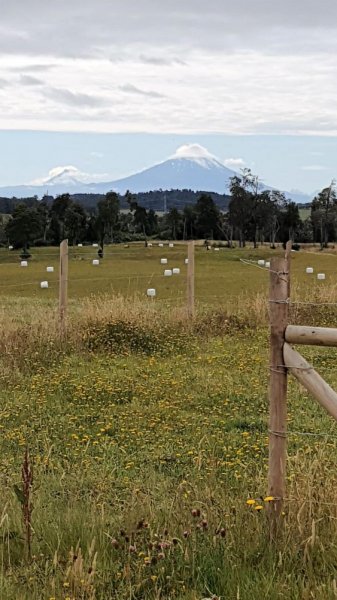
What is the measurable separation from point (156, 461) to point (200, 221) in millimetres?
71089

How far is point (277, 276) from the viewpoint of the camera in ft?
13.0

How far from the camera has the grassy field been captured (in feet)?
11.9

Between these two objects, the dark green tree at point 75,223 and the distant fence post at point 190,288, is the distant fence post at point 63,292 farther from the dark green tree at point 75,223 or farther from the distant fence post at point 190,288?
the dark green tree at point 75,223

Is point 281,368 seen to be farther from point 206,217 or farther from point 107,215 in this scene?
point 206,217

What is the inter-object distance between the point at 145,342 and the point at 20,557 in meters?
7.64

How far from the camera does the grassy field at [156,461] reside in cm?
362

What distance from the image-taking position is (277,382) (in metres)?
3.97

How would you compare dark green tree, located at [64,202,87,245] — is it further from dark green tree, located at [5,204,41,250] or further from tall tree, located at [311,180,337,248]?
tall tree, located at [311,180,337,248]

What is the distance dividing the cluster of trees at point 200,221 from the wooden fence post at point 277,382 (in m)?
61.0

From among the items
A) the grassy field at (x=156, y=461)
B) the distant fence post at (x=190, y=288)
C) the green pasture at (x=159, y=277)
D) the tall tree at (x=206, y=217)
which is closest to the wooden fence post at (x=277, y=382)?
the grassy field at (x=156, y=461)

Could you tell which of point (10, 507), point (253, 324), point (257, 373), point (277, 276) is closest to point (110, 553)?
point (10, 507)

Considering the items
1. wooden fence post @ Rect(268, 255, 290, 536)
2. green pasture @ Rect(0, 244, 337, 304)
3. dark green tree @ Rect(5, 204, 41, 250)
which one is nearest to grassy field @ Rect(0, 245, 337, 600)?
wooden fence post @ Rect(268, 255, 290, 536)

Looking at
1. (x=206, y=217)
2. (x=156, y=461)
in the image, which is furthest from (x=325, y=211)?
(x=156, y=461)

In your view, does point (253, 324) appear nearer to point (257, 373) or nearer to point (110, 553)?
point (257, 373)
